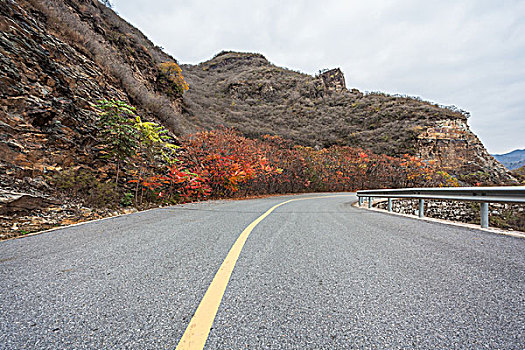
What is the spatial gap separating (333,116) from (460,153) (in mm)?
17842

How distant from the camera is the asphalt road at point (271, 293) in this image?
1.35 metres

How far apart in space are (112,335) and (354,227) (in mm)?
4298

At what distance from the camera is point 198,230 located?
410 cm

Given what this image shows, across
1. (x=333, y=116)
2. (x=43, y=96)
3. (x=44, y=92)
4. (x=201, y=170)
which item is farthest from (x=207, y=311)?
(x=333, y=116)

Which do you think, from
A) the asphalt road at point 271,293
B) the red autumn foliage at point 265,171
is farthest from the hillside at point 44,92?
the asphalt road at point 271,293

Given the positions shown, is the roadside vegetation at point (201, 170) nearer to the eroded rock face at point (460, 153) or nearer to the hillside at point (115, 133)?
the hillside at point (115, 133)

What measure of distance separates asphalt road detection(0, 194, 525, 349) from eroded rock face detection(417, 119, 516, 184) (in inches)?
1022

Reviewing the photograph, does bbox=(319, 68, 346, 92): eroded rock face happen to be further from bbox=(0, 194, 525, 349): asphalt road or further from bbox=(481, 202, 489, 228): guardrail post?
bbox=(0, 194, 525, 349): asphalt road

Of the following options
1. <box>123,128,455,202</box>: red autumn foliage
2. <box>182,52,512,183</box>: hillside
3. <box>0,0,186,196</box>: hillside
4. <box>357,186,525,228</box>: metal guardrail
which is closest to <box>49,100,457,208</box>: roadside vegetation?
<box>123,128,455,202</box>: red autumn foliage

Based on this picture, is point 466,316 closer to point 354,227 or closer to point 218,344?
point 218,344

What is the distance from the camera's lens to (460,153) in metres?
24.0

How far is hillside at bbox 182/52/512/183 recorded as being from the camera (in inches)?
953

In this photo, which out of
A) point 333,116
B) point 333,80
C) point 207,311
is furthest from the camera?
point 333,80

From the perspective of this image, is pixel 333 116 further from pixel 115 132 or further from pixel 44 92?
pixel 44 92
